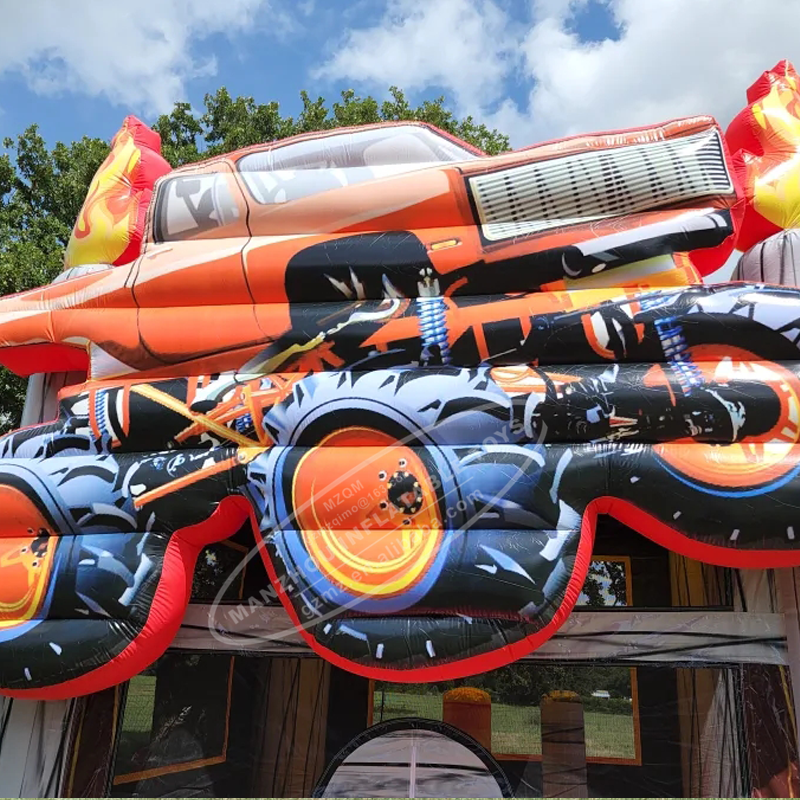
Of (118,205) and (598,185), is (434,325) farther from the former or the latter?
(118,205)

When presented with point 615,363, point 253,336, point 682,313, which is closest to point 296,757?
point 253,336

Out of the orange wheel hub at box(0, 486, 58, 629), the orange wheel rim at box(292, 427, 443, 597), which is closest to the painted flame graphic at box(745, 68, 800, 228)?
the orange wheel rim at box(292, 427, 443, 597)

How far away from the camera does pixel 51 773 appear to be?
244cm

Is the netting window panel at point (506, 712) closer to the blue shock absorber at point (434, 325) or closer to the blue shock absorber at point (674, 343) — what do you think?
the blue shock absorber at point (674, 343)

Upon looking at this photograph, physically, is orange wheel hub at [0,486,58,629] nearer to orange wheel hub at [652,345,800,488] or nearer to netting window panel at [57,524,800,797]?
netting window panel at [57,524,800,797]

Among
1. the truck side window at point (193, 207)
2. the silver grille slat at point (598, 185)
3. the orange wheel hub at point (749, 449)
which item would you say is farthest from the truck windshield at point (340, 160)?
the orange wheel hub at point (749, 449)

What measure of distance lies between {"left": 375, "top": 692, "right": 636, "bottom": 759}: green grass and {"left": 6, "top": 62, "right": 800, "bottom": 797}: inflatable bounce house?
12mm

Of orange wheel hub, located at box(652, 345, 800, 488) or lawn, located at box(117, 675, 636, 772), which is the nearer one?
orange wheel hub, located at box(652, 345, 800, 488)

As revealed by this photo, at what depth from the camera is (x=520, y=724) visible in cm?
279

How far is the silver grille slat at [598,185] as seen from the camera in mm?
2506

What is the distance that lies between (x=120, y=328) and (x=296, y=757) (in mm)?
1922

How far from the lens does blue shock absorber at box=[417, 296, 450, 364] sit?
2.45m

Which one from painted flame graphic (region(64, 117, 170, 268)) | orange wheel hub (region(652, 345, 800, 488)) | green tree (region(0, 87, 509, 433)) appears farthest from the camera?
green tree (region(0, 87, 509, 433))

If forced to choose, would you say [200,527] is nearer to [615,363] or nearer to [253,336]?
[253,336]
